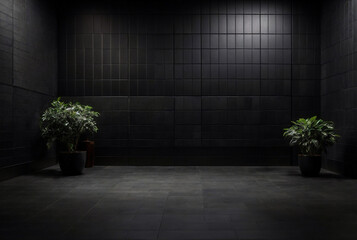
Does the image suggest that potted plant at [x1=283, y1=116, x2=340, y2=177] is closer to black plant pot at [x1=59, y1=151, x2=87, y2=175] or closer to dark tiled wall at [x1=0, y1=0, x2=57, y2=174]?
black plant pot at [x1=59, y1=151, x2=87, y2=175]

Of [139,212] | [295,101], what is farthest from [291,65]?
[139,212]

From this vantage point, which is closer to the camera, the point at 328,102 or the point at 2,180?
the point at 2,180

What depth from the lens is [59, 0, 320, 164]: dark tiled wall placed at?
25.8 feet

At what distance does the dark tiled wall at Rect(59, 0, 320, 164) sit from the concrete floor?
5.76 ft

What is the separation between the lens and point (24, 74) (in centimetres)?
646

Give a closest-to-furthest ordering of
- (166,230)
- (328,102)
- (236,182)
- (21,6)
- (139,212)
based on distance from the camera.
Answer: (166,230) → (139,212) → (236,182) → (21,6) → (328,102)

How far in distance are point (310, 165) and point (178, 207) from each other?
3.57 m

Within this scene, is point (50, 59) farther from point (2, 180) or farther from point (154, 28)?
point (2, 180)

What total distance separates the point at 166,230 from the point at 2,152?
422 centimetres

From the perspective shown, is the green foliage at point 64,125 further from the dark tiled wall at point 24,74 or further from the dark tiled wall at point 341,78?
the dark tiled wall at point 341,78

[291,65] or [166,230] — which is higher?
[291,65]

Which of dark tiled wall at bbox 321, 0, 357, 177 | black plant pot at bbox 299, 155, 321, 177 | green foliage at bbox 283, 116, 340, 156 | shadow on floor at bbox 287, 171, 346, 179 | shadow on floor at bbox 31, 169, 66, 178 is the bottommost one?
shadow on floor at bbox 31, 169, 66, 178

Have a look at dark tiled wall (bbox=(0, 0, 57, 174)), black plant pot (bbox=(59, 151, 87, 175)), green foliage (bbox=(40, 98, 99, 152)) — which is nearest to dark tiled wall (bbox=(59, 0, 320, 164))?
dark tiled wall (bbox=(0, 0, 57, 174))

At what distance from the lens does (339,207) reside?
390cm
